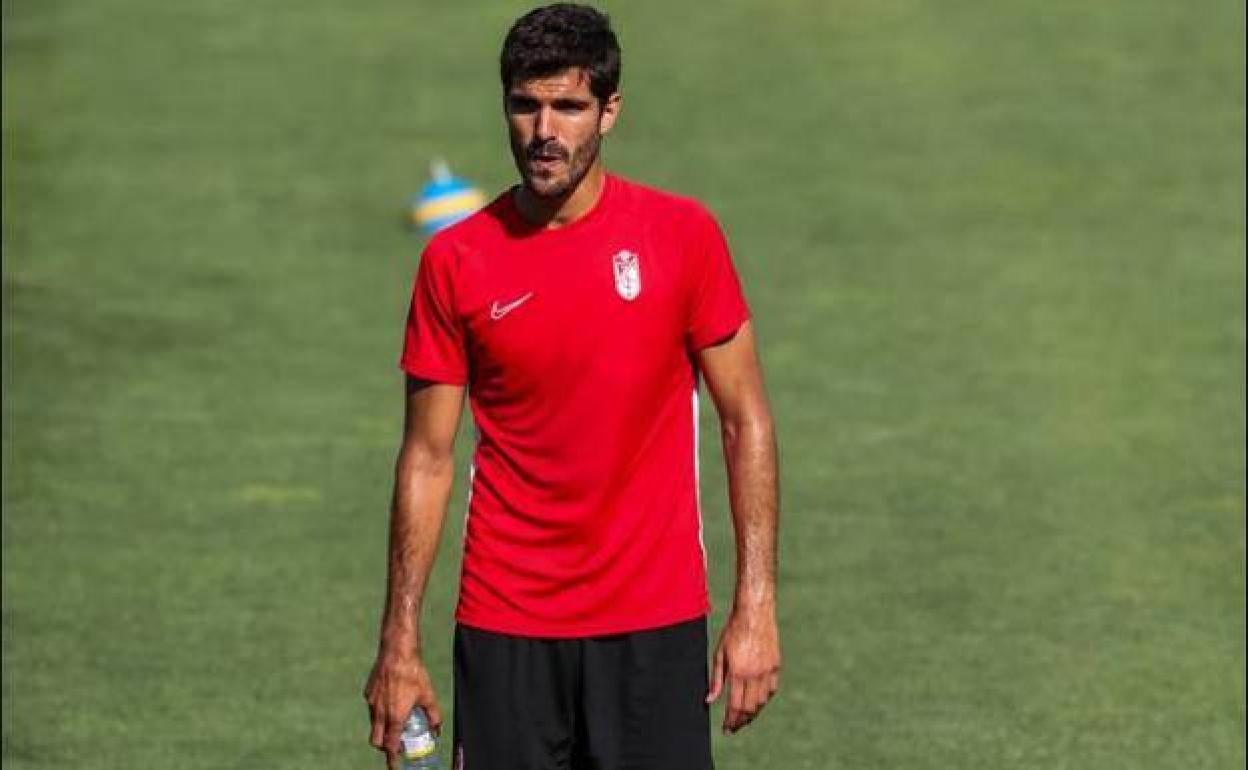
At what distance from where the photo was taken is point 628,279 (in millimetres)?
7062

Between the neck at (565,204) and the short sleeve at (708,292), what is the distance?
26 cm

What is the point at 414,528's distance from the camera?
23.9 feet

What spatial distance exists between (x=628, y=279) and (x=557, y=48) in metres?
0.57

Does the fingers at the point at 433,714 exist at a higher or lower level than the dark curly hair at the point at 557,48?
lower

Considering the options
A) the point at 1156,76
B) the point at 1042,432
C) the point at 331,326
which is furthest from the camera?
the point at 1156,76

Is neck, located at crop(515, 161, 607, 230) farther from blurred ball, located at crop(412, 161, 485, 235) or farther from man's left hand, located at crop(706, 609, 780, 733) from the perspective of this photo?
blurred ball, located at crop(412, 161, 485, 235)

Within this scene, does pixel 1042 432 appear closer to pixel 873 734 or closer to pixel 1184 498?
pixel 1184 498

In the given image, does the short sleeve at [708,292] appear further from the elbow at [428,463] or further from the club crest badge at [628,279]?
the elbow at [428,463]

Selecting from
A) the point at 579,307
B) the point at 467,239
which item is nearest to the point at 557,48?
the point at 467,239

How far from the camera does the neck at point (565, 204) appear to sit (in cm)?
714

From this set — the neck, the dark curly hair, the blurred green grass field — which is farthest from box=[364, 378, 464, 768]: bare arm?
the blurred green grass field

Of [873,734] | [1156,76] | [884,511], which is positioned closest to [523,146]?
[873,734]

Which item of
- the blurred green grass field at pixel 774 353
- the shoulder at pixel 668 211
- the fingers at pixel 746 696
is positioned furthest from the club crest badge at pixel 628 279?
Answer: the blurred green grass field at pixel 774 353

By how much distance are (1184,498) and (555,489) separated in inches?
280
